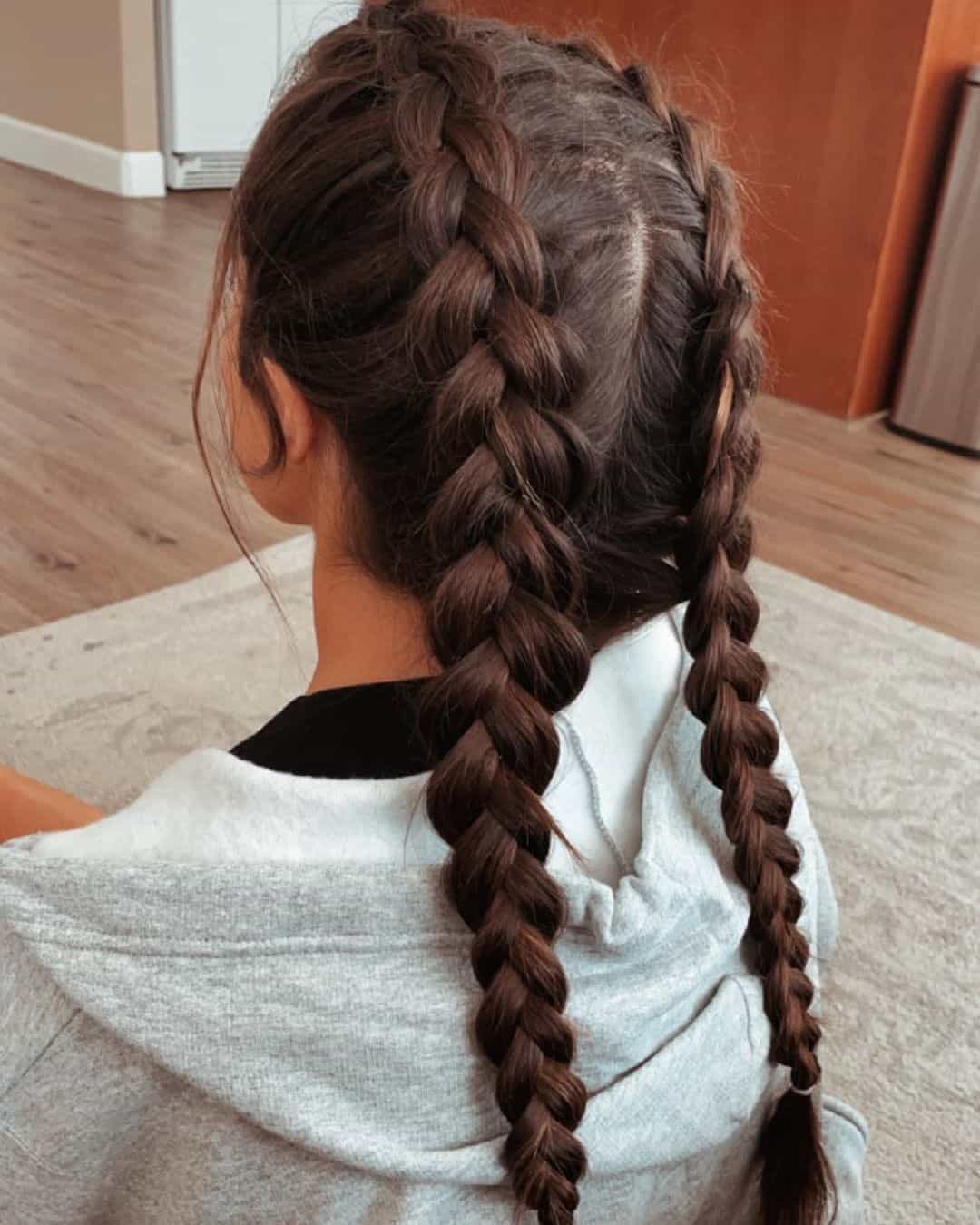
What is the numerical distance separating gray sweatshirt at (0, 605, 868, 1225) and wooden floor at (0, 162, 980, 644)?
1.29 m

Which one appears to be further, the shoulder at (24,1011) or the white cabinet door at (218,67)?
the white cabinet door at (218,67)

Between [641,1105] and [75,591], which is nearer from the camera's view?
[641,1105]

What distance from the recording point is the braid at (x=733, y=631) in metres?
0.59

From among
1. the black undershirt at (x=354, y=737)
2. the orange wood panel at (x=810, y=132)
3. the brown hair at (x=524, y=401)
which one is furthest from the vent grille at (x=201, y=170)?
the black undershirt at (x=354, y=737)

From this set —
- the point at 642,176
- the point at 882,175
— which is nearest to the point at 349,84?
the point at 642,176

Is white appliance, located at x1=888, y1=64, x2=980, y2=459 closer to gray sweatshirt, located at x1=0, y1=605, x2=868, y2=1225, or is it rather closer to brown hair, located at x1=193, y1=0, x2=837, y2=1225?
brown hair, located at x1=193, y1=0, x2=837, y2=1225

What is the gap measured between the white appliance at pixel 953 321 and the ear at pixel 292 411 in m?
2.32

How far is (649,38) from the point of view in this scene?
294cm

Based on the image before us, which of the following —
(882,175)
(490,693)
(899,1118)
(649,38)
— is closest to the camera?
(490,693)

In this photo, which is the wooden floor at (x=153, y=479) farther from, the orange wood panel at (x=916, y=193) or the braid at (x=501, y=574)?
the braid at (x=501, y=574)

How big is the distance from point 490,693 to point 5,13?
4391mm

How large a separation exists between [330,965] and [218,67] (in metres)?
4.08

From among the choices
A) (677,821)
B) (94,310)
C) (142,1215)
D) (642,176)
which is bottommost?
(94,310)

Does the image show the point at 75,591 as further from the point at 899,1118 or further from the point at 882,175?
the point at 882,175
